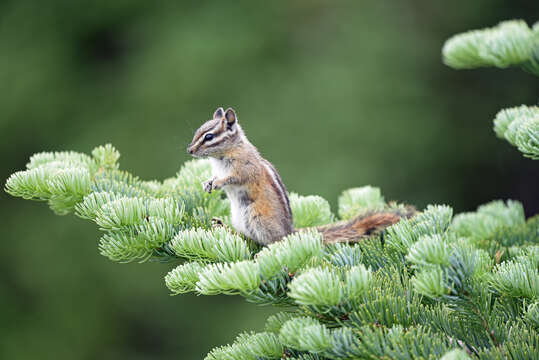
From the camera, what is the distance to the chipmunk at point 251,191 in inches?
66.4

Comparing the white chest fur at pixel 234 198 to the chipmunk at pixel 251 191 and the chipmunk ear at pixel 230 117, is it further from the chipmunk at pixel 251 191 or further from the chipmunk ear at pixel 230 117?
the chipmunk ear at pixel 230 117

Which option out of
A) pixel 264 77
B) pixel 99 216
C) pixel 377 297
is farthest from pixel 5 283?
pixel 377 297

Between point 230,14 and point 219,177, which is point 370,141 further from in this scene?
point 219,177

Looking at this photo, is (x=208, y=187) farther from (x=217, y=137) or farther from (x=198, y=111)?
(x=198, y=111)

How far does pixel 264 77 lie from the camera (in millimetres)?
4496

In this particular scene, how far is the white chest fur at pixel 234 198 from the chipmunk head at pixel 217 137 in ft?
0.15

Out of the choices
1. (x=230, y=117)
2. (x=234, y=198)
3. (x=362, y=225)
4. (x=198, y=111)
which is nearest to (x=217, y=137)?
(x=230, y=117)

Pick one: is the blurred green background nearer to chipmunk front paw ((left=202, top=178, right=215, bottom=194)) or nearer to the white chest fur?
the white chest fur

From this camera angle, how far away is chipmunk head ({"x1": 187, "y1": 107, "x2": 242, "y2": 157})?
190 centimetres

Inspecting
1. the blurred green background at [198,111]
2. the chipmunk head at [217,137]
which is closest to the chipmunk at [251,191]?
the chipmunk head at [217,137]

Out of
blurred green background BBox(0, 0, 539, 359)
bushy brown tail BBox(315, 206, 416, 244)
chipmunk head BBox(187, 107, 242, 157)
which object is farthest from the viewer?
blurred green background BBox(0, 0, 539, 359)

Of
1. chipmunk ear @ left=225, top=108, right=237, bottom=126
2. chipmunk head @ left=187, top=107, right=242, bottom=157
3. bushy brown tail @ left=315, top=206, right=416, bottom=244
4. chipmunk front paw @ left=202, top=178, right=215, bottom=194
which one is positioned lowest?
bushy brown tail @ left=315, top=206, right=416, bottom=244

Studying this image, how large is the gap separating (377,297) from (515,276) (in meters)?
0.31

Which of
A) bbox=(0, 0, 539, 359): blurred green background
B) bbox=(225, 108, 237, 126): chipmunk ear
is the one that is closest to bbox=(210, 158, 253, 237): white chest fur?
bbox=(225, 108, 237, 126): chipmunk ear
